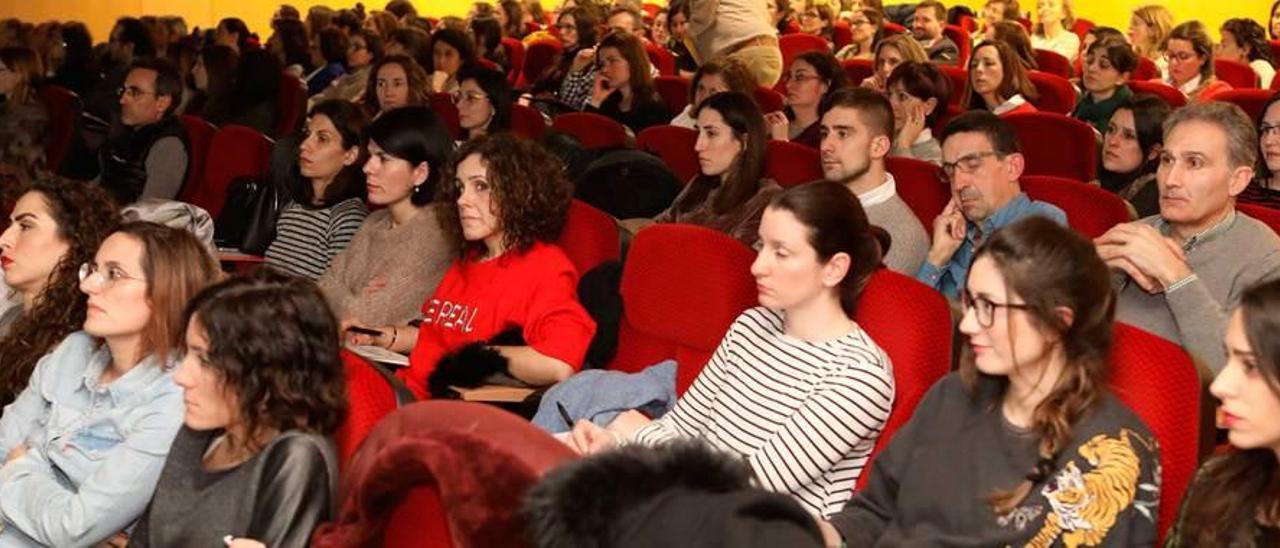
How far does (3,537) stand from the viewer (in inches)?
112

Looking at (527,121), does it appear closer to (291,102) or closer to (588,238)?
(588,238)

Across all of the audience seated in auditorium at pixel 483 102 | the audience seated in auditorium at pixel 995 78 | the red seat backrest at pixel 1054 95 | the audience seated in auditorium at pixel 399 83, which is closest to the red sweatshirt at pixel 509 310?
the audience seated in auditorium at pixel 483 102

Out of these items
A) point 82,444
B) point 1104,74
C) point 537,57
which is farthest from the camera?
point 537,57

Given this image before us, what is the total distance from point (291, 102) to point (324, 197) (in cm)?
402

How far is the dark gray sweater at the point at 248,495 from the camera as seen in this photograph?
7.50 ft

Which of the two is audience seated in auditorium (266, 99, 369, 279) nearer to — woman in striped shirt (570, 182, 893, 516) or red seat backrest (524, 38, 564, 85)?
woman in striped shirt (570, 182, 893, 516)

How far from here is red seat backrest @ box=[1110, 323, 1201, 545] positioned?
2.43 metres

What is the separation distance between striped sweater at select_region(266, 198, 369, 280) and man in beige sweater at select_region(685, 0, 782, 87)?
3.52 m

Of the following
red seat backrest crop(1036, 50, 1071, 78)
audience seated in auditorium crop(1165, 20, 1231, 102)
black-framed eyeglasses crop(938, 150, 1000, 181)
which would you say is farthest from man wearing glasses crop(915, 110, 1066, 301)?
red seat backrest crop(1036, 50, 1071, 78)

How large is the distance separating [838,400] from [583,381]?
26.4 inches

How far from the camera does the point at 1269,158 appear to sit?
425cm

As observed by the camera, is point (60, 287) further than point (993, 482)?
Yes

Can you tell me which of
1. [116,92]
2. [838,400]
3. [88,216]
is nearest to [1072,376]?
[838,400]

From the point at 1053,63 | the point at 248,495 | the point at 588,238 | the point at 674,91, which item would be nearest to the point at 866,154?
the point at 588,238
